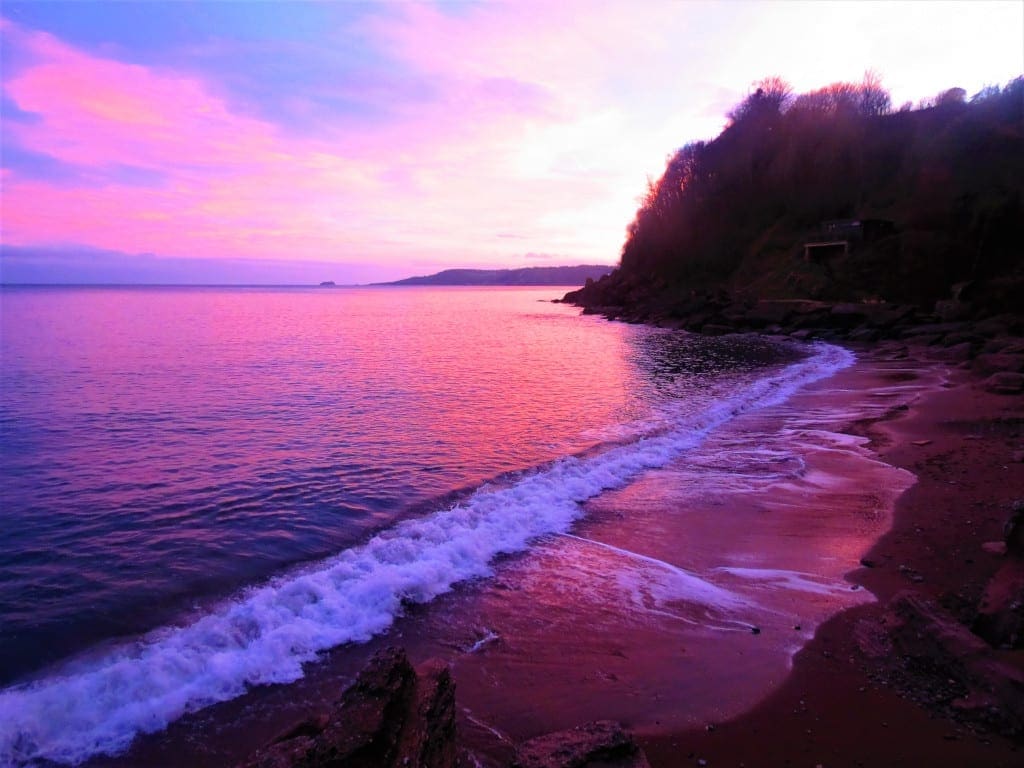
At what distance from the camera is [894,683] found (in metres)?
4.58

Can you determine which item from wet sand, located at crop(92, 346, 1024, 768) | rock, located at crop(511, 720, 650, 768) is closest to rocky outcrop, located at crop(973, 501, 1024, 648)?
wet sand, located at crop(92, 346, 1024, 768)

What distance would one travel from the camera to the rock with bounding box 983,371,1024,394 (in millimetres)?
15906

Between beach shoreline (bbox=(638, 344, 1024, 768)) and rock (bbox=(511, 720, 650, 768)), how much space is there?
1.78 feet

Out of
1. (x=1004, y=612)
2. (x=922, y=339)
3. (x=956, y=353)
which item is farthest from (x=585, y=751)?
(x=922, y=339)

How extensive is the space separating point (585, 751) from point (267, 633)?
3430 millimetres

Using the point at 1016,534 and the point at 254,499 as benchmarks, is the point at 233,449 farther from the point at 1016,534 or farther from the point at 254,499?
the point at 1016,534

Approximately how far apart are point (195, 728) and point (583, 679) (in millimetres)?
2882

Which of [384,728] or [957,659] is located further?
[957,659]

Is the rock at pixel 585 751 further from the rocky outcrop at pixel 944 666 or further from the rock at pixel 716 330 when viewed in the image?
the rock at pixel 716 330

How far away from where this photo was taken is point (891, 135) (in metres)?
65.2

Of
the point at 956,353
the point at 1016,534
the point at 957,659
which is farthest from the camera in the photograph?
the point at 956,353

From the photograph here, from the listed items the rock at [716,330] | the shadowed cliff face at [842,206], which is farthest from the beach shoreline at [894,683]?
the rock at [716,330]

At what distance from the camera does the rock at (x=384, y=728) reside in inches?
120

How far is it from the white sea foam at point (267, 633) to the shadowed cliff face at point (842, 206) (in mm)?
34815
